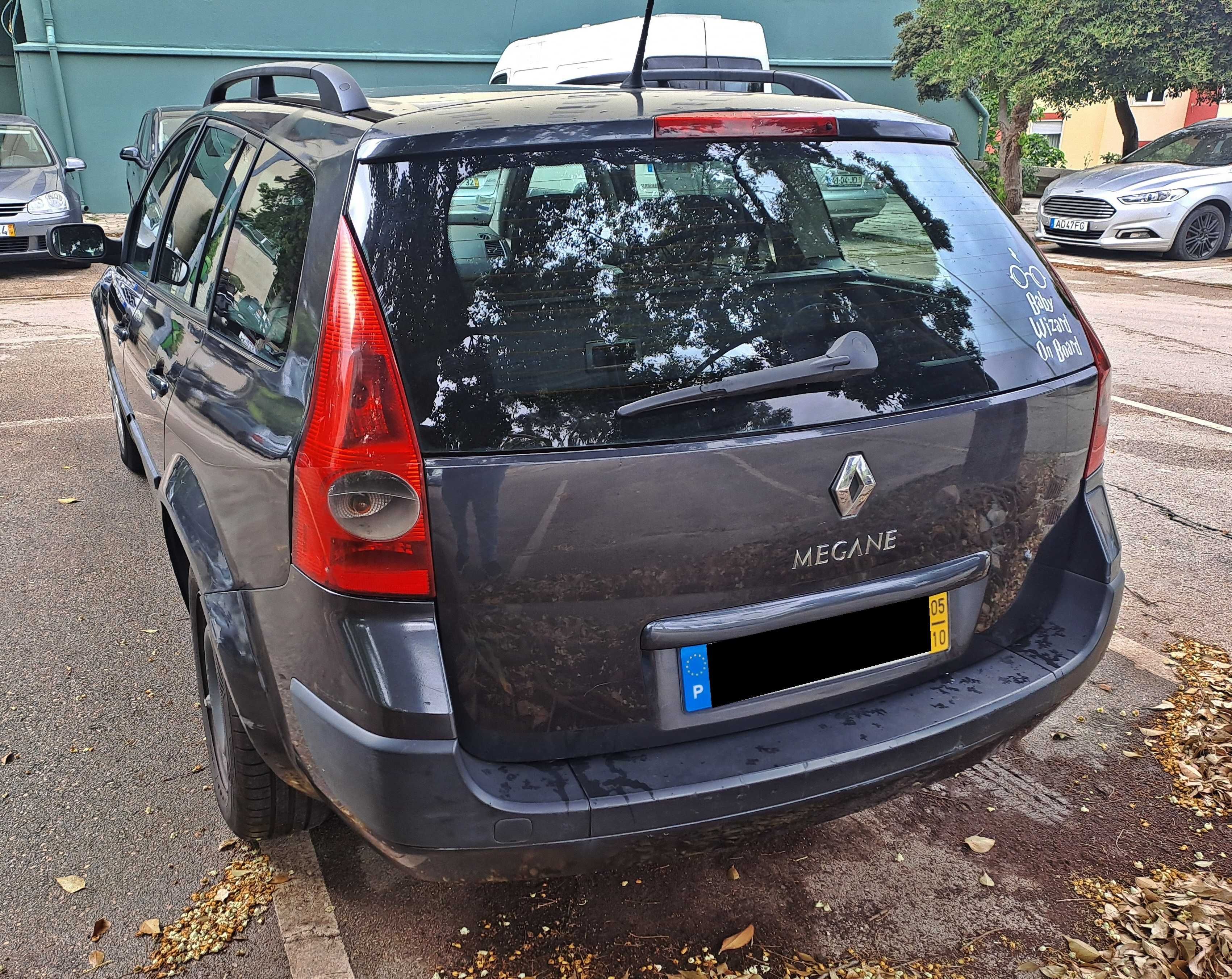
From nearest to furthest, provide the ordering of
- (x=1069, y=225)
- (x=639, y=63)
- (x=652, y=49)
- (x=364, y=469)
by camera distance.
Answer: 1. (x=364, y=469)
2. (x=639, y=63)
3. (x=652, y=49)
4. (x=1069, y=225)

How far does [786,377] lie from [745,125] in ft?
1.83

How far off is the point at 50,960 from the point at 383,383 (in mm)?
1506

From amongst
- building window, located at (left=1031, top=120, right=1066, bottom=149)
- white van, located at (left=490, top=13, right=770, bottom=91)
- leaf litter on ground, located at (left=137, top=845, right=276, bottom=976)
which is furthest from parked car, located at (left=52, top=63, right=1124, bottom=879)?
building window, located at (left=1031, top=120, right=1066, bottom=149)

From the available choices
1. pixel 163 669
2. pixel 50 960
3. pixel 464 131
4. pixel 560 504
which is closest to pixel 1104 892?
pixel 560 504

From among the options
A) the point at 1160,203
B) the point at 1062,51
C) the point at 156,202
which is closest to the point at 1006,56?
the point at 1062,51

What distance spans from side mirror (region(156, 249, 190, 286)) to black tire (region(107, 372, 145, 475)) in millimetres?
1288

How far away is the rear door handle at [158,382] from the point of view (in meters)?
2.84

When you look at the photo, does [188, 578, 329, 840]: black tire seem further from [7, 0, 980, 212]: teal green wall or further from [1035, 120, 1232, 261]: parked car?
[7, 0, 980, 212]: teal green wall

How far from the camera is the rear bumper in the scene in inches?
73.2

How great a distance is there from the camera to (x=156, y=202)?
382 cm

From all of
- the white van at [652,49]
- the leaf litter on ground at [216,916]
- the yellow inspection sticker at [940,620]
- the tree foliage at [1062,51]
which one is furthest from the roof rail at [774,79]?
the tree foliage at [1062,51]

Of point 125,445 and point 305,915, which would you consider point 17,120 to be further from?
point 305,915

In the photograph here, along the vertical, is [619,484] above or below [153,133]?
below

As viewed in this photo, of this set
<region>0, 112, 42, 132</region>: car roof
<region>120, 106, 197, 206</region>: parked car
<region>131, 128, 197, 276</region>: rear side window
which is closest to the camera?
<region>131, 128, 197, 276</region>: rear side window
